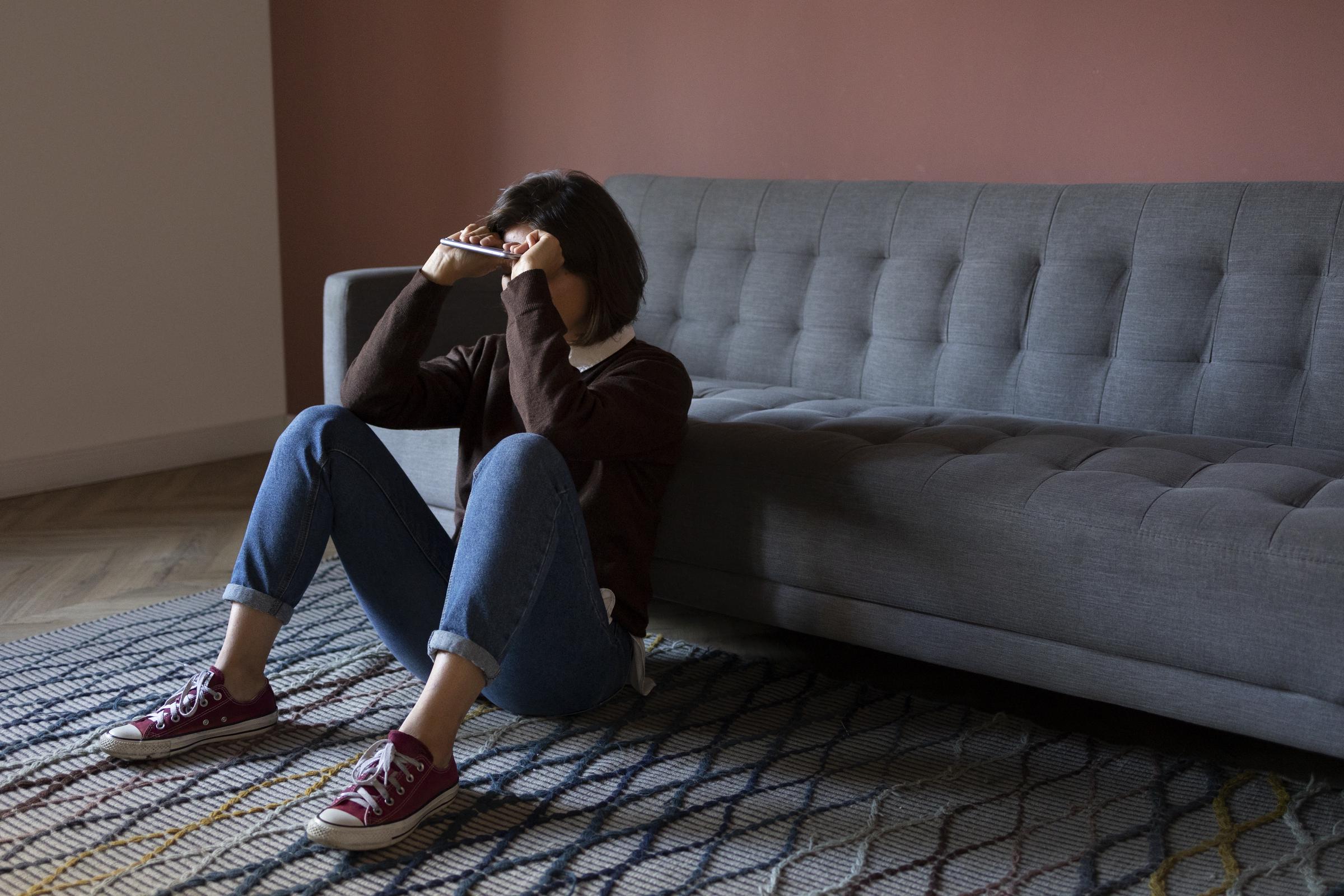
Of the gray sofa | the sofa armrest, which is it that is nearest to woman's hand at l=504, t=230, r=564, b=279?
the gray sofa

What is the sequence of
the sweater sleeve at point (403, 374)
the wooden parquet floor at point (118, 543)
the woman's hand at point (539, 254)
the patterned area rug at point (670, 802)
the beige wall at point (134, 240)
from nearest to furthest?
the patterned area rug at point (670, 802)
the woman's hand at point (539, 254)
the sweater sleeve at point (403, 374)
the wooden parquet floor at point (118, 543)
the beige wall at point (134, 240)

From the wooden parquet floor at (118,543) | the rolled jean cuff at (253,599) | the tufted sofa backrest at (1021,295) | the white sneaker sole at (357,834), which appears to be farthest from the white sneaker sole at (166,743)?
the tufted sofa backrest at (1021,295)

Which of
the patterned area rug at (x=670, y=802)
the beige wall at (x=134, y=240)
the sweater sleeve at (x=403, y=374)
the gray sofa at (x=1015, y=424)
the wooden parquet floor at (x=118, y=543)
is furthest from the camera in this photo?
the beige wall at (x=134, y=240)

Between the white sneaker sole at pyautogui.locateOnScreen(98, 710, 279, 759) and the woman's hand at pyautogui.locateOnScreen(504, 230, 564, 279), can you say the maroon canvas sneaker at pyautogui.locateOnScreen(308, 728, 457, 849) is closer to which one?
the white sneaker sole at pyautogui.locateOnScreen(98, 710, 279, 759)

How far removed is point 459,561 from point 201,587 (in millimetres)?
1220

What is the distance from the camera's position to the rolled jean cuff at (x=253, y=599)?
64.1 inches

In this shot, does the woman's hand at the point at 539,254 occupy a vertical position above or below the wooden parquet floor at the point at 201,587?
above

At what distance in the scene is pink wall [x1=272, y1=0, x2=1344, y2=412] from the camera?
2.41m

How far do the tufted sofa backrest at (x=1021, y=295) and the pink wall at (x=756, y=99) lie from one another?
0.30m

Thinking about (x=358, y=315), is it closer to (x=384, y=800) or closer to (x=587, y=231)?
(x=587, y=231)

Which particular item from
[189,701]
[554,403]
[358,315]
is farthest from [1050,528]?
[358,315]

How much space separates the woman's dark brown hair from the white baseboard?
1.98m

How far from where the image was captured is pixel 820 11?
9.39 feet

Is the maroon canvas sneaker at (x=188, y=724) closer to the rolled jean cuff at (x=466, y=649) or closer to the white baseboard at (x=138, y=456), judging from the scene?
the rolled jean cuff at (x=466, y=649)
